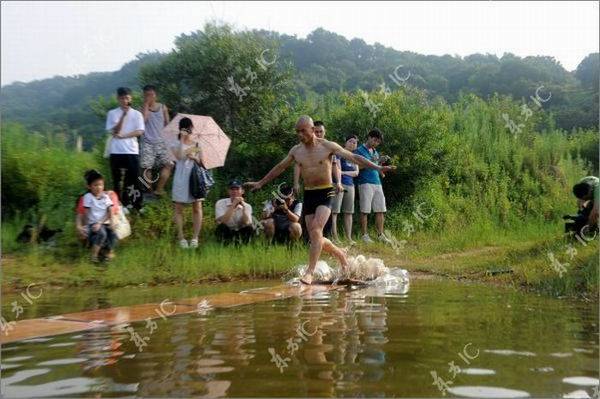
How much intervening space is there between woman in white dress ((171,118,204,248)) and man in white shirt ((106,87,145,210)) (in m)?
0.65

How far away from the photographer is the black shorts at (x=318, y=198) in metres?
7.49

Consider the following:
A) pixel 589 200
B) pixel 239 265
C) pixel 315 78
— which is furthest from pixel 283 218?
pixel 315 78

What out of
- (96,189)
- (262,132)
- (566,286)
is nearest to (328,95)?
(262,132)

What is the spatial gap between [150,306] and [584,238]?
19.9 ft

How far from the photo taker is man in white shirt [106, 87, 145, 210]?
9430mm

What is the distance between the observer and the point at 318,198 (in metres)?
7.52

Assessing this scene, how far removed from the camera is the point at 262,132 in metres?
12.2

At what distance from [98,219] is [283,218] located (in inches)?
118

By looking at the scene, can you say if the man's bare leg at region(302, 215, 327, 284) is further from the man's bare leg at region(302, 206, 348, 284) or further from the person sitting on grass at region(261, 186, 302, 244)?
the person sitting on grass at region(261, 186, 302, 244)

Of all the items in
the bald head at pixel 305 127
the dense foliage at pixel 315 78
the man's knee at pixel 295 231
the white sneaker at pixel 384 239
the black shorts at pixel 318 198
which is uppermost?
the dense foliage at pixel 315 78

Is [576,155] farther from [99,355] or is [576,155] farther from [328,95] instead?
[99,355]

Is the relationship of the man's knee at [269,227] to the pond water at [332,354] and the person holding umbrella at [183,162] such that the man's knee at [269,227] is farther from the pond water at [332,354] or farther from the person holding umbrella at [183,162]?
the pond water at [332,354]

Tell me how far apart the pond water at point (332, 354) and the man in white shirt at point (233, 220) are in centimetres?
392

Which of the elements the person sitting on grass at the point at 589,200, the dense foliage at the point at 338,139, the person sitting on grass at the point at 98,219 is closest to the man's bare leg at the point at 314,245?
the person sitting on grass at the point at 98,219
